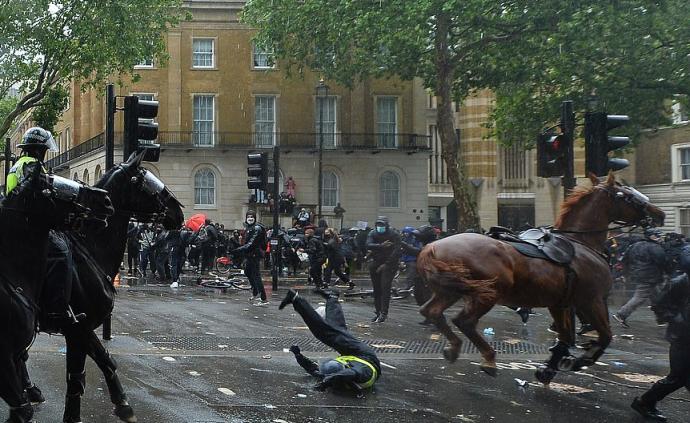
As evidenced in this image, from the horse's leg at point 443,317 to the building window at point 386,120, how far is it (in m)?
38.5

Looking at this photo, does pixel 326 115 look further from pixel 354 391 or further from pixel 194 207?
pixel 354 391

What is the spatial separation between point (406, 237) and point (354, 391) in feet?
41.3

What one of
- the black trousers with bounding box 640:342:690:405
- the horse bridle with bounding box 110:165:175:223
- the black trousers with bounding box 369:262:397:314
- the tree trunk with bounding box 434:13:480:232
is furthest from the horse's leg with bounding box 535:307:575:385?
the tree trunk with bounding box 434:13:480:232

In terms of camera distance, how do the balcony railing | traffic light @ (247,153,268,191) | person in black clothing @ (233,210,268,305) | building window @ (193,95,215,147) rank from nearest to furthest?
person in black clothing @ (233,210,268,305) < traffic light @ (247,153,268,191) < the balcony railing < building window @ (193,95,215,147)

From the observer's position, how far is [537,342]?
12.8 m

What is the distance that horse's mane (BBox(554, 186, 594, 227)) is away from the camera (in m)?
9.62

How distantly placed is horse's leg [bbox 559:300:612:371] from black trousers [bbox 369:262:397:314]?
6.40 meters

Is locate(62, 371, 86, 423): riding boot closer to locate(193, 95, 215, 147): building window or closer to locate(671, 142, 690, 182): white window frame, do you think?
locate(193, 95, 215, 147): building window

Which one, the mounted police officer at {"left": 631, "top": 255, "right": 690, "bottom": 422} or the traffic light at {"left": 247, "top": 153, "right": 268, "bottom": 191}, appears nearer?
the mounted police officer at {"left": 631, "top": 255, "right": 690, "bottom": 422}

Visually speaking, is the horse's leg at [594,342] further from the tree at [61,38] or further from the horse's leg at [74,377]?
the tree at [61,38]

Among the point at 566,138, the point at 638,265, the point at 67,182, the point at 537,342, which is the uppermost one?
the point at 566,138

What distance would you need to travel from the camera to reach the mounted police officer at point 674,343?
744 centimetres

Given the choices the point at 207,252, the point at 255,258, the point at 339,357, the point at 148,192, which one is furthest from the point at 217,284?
the point at 148,192

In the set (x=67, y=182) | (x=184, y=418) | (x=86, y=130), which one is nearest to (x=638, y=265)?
(x=184, y=418)
